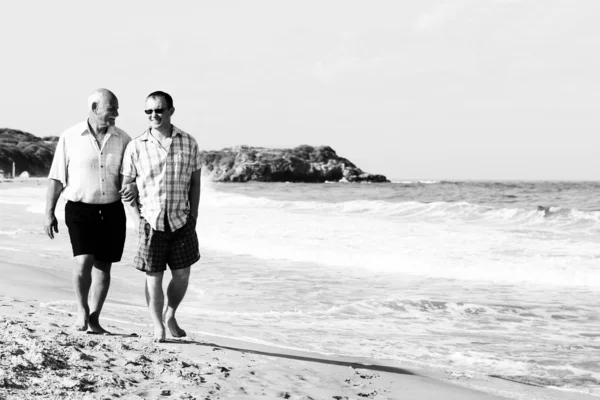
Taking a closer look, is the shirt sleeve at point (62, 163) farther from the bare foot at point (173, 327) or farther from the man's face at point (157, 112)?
the bare foot at point (173, 327)


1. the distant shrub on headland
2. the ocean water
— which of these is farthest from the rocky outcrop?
the ocean water

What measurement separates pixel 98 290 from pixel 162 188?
103 centimetres

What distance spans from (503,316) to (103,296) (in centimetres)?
438

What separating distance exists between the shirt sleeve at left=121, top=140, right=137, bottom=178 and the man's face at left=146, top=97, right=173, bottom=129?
21 cm

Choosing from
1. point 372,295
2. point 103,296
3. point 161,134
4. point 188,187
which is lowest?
point 372,295

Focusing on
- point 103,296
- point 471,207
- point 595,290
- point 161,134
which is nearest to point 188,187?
point 161,134

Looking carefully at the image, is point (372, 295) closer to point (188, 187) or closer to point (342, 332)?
point (342, 332)

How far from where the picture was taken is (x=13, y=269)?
8.27 meters

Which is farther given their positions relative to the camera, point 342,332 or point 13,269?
point 13,269

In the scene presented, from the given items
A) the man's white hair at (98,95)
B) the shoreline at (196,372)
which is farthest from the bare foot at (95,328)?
the man's white hair at (98,95)

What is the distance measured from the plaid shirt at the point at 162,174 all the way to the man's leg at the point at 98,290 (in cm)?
62

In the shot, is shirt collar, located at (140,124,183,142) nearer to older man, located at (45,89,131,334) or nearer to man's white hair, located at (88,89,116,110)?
older man, located at (45,89,131,334)

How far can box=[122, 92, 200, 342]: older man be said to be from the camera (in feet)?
14.3

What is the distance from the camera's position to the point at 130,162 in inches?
175
